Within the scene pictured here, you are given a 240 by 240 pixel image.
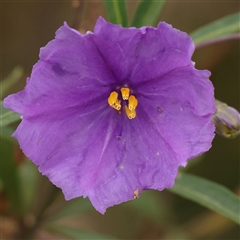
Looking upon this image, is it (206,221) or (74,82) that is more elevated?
(74,82)

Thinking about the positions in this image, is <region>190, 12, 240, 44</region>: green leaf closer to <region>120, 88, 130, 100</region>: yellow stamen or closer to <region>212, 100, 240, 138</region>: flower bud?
<region>212, 100, 240, 138</region>: flower bud

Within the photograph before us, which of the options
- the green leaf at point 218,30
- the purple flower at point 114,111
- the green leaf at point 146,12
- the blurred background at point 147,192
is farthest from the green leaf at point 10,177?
the green leaf at point 218,30

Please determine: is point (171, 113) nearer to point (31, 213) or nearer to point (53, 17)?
point (31, 213)

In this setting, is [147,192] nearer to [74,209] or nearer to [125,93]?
[74,209]

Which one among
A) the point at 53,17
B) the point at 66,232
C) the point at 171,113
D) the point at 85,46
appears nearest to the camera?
the point at 85,46

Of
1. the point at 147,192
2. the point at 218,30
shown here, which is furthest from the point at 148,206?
the point at 218,30

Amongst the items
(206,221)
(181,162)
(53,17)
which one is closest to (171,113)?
(181,162)

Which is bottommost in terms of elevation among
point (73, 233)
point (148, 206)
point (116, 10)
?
point (148, 206)
